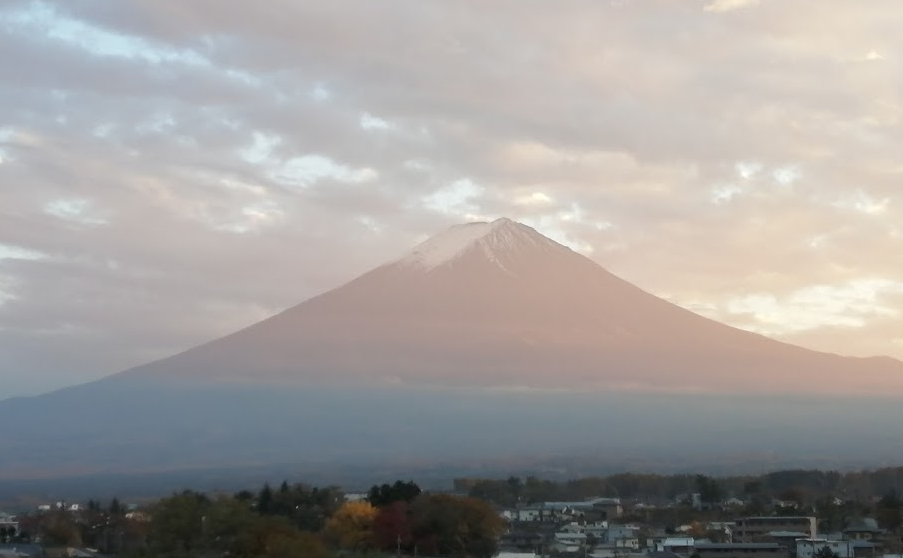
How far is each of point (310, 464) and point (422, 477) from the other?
1524cm

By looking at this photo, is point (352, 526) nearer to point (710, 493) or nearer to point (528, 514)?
point (528, 514)

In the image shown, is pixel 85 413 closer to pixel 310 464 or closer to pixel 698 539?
pixel 310 464

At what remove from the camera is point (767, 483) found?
78.2 metres

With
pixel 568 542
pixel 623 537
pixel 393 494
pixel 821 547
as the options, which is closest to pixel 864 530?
pixel 821 547

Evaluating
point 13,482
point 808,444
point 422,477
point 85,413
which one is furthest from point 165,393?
point 808,444

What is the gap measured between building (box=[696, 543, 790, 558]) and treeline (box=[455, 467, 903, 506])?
24.0 m

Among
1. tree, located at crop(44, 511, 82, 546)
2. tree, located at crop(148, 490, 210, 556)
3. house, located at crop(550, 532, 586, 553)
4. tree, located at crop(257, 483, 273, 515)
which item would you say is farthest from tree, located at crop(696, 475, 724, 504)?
tree, located at crop(148, 490, 210, 556)

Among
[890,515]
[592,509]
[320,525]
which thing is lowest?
[320,525]

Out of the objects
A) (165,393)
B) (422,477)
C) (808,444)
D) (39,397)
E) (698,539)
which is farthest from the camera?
(39,397)

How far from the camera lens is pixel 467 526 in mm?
39625

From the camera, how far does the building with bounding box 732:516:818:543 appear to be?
1898 inches

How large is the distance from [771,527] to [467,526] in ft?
47.3

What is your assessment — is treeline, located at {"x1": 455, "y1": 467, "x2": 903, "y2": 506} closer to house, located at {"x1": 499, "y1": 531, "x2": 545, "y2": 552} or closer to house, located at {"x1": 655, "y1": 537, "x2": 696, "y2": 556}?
house, located at {"x1": 499, "y1": 531, "x2": 545, "y2": 552}

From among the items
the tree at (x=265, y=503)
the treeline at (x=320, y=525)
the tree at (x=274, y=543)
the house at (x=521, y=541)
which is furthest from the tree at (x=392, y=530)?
the tree at (x=274, y=543)
